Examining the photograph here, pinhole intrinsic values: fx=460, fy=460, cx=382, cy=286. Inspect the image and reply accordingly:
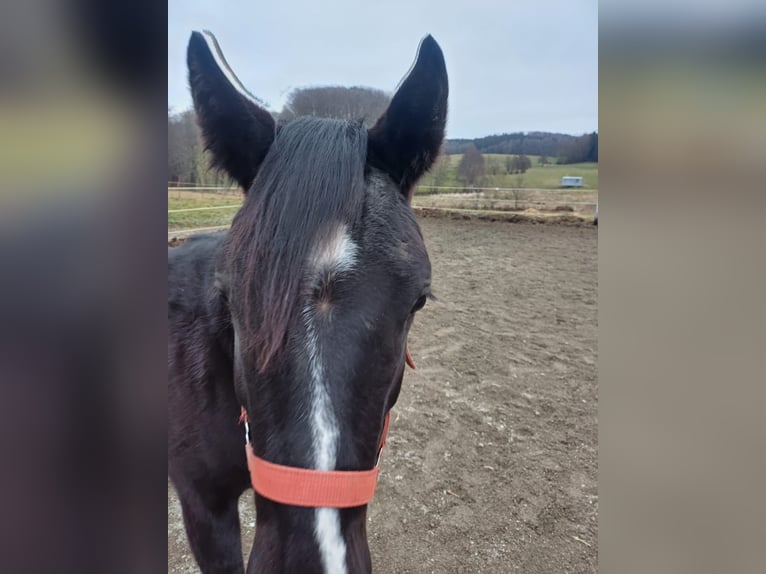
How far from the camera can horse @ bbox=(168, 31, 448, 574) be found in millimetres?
790

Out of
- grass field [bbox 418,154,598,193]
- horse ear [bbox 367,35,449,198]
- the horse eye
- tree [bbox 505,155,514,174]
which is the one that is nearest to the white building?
grass field [bbox 418,154,598,193]

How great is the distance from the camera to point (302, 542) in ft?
2.54

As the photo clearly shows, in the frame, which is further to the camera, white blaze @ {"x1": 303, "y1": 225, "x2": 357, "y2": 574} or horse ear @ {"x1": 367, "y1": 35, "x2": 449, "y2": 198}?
horse ear @ {"x1": 367, "y1": 35, "x2": 449, "y2": 198}

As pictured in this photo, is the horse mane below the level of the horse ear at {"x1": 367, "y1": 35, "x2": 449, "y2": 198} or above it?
below

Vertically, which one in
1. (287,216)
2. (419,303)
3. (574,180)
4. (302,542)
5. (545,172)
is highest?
(545,172)

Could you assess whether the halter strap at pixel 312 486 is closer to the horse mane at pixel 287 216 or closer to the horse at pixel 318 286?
the horse at pixel 318 286

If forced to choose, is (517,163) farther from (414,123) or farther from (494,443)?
(494,443)

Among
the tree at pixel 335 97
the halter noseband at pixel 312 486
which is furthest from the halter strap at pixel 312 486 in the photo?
the tree at pixel 335 97

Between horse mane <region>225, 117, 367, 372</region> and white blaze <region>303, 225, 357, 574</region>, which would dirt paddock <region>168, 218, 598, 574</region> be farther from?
horse mane <region>225, 117, 367, 372</region>

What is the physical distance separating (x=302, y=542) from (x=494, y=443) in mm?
2426

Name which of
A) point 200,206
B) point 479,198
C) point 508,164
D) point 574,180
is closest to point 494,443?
point 508,164
